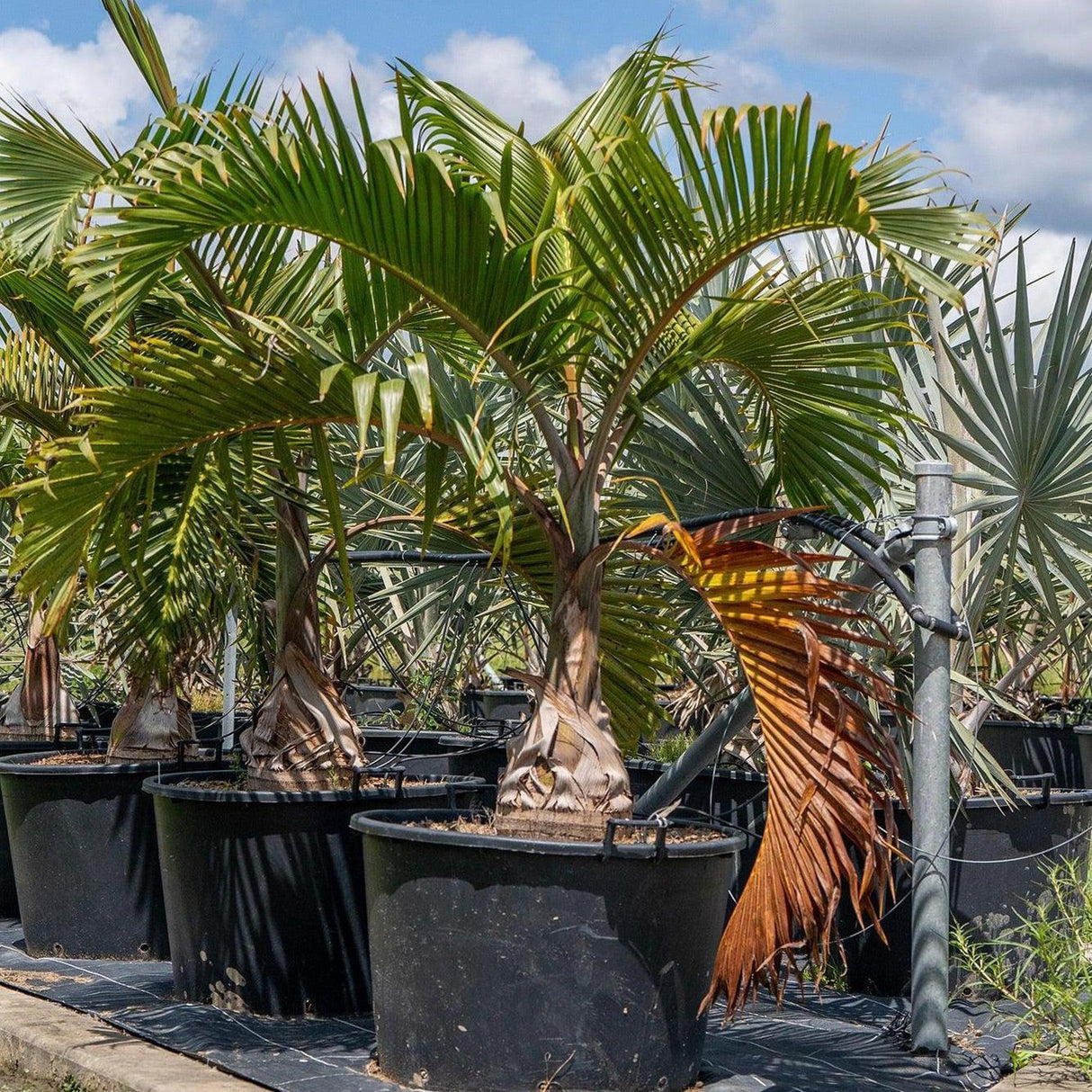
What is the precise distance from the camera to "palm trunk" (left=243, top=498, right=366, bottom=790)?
4.25 meters

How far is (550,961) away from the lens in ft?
10.4

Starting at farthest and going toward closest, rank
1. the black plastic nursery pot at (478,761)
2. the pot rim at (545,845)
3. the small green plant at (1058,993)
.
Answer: the black plastic nursery pot at (478,761) → the small green plant at (1058,993) → the pot rim at (545,845)

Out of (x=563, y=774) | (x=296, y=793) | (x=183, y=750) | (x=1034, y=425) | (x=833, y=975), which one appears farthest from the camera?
(x=183, y=750)

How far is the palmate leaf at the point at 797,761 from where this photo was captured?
114 inches

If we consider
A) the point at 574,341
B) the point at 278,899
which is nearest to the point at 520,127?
the point at 574,341

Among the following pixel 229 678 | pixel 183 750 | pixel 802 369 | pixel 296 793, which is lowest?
pixel 296 793

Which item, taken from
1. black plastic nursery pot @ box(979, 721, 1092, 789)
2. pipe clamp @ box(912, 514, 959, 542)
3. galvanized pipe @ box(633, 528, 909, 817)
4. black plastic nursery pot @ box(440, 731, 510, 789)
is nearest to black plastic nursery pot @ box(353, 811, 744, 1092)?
galvanized pipe @ box(633, 528, 909, 817)

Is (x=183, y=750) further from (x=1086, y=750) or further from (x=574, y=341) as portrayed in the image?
(x=1086, y=750)

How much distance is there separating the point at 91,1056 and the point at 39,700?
2.62 metres

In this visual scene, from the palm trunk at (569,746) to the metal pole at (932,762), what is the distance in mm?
808

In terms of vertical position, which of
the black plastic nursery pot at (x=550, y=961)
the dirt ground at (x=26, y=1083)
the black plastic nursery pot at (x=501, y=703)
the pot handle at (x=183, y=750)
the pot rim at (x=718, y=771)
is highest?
the black plastic nursery pot at (x=501, y=703)

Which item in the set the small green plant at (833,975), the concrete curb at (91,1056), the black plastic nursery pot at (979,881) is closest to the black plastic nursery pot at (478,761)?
the small green plant at (833,975)

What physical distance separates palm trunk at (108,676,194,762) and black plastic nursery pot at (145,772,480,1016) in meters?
0.96

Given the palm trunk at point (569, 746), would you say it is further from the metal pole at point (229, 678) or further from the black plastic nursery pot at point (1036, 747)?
the black plastic nursery pot at point (1036, 747)
